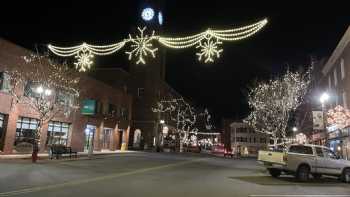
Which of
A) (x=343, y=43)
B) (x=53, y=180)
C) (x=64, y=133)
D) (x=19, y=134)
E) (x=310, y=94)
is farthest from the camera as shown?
(x=310, y=94)

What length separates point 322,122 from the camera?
32.7 m

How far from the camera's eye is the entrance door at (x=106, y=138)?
46.0 m

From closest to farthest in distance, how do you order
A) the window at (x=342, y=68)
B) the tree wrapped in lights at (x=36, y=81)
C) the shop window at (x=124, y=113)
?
the tree wrapped in lights at (x=36, y=81)
the window at (x=342, y=68)
the shop window at (x=124, y=113)

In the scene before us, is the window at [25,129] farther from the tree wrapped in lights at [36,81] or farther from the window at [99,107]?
the window at [99,107]

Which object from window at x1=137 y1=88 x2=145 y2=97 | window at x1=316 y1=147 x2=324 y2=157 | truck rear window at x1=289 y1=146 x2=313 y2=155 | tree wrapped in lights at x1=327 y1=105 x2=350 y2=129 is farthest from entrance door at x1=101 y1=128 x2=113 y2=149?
window at x1=316 y1=147 x2=324 y2=157

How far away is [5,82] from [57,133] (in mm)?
9295

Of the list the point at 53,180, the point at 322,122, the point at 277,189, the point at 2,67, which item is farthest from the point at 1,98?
the point at 322,122

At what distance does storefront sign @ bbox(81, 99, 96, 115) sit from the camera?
126 feet

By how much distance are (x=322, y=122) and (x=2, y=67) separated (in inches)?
1151

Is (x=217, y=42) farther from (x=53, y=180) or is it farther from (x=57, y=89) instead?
(x=57, y=89)

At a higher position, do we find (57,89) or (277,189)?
(57,89)

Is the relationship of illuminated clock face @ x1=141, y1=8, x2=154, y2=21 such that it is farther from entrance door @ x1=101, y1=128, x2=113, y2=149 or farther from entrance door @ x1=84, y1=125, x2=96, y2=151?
entrance door @ x1=84, y1=125, x2=96, y2=151

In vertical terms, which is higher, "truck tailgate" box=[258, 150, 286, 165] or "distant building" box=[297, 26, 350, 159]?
"distant building" box=[297, 26, 350, 159]

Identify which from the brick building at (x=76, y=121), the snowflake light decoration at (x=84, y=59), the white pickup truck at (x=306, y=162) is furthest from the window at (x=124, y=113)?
the white pickup truck at (x=306, y=162)
